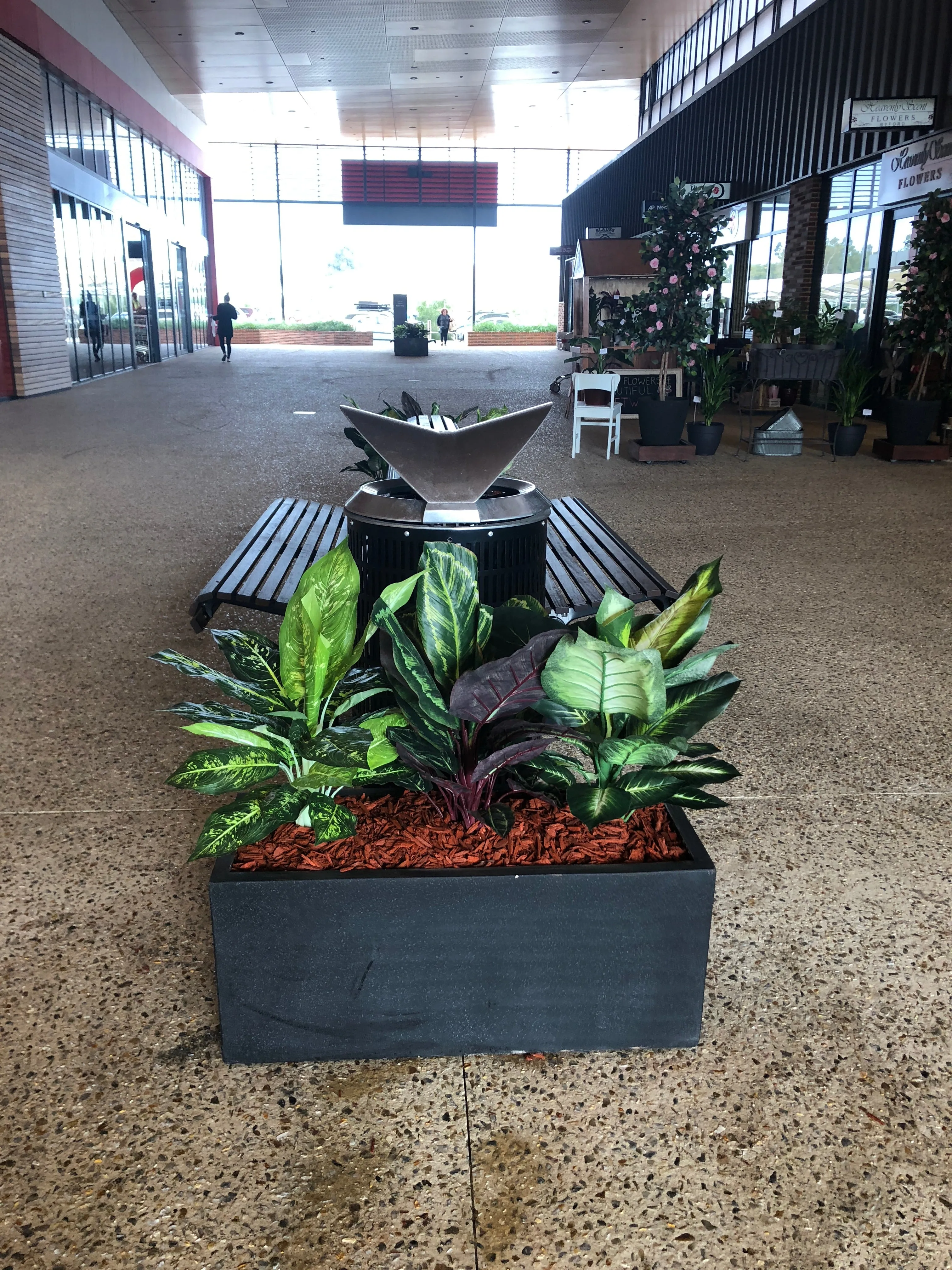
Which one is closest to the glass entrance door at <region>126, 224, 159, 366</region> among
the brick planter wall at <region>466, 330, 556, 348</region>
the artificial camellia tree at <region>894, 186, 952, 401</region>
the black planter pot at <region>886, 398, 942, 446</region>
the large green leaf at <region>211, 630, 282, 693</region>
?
the brick planter wall at <region>466, 330, 556, 348</region>

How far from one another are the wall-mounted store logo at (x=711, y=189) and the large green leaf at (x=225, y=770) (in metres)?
9.72

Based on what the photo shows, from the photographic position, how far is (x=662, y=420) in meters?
8.95

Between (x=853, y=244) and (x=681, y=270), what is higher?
(x=853, y=244)

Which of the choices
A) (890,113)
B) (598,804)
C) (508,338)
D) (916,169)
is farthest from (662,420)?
(508,338)

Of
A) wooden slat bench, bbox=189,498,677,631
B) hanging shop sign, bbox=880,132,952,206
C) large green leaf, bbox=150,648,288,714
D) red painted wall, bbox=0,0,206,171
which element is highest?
red painted wall, bbox=0,0,206,171

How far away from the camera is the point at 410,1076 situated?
1653 millimetres

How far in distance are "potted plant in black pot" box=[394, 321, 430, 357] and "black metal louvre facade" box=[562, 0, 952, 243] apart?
873 cm

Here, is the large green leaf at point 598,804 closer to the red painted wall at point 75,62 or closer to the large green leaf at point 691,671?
the large green leaf at point 691,671

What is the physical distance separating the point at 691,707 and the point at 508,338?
36595 millimetres

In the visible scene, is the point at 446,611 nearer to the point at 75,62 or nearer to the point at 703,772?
the point at 703,772

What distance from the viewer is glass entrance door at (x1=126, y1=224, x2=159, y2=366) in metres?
22.0

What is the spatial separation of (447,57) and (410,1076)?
26.1 metres

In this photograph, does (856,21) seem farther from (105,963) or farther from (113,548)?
(105,963)

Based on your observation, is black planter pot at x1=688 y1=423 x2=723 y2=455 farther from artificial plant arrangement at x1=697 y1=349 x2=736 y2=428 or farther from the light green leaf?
the light green leaf
